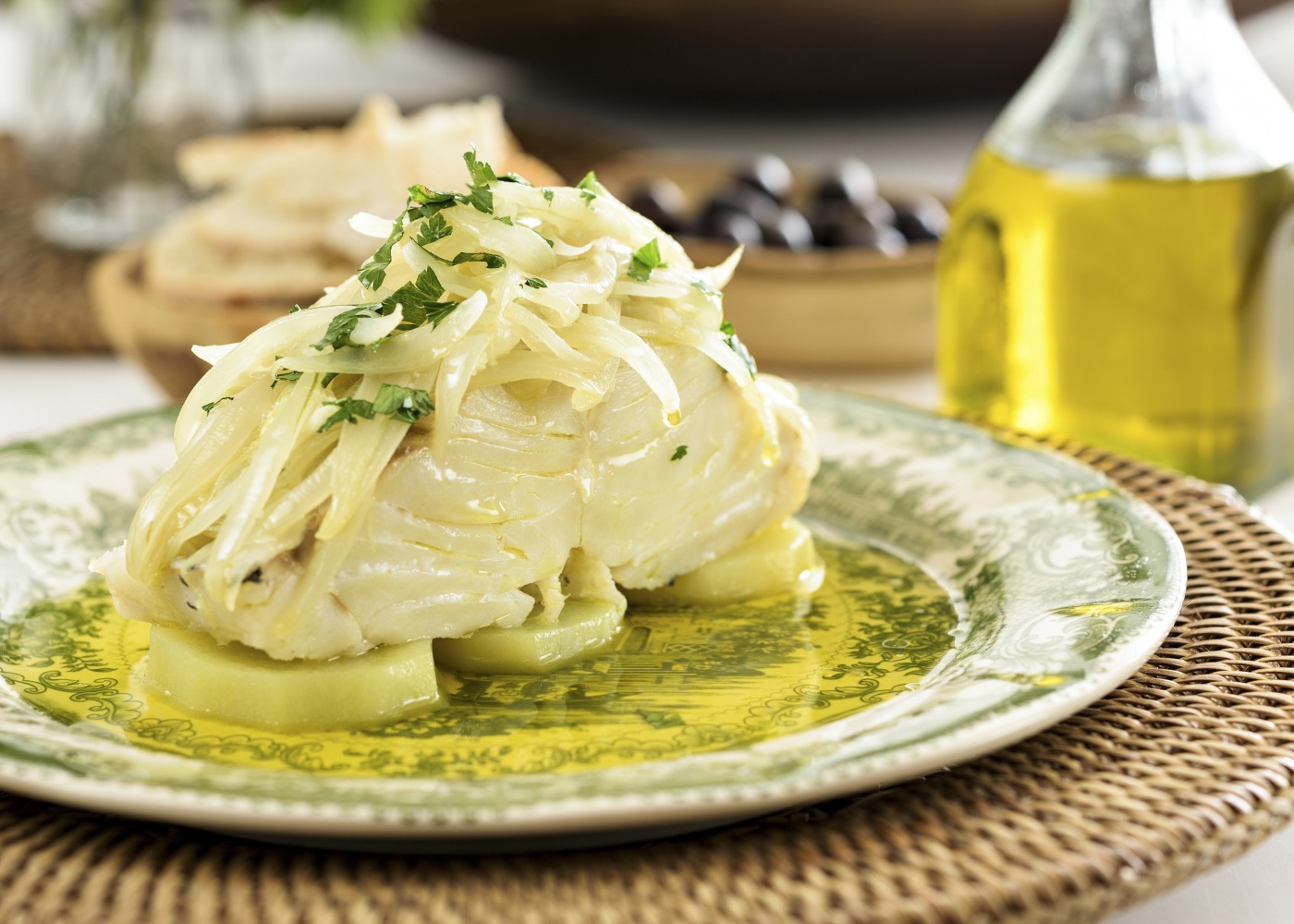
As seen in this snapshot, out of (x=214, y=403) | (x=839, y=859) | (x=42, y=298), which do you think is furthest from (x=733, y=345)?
(x=42, y=298)

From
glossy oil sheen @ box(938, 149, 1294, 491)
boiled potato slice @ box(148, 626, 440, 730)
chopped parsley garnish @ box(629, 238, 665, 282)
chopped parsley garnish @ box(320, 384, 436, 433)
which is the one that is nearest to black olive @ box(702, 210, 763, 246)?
glossy oil sheen @ box(938, 149, 1294, 491)

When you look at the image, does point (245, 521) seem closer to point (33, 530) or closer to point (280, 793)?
point (280, 793)

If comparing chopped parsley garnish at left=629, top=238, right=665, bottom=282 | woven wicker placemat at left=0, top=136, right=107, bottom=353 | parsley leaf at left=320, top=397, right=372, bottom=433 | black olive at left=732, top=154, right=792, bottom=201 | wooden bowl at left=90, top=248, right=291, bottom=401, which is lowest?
woven wicker placemat at left=0, top=136, right=107, bottom=353

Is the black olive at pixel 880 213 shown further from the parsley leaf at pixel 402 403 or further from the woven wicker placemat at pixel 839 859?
the woven wicker placemat at pixel 839 859

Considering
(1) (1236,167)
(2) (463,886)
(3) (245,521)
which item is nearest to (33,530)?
(3) (245,521)

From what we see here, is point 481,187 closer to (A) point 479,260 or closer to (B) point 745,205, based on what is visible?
(A) point 479,260

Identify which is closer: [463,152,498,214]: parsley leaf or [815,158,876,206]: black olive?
[463,152,498,214]: parsley leaf

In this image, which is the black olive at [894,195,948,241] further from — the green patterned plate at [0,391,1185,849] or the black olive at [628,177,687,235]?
the green patterned plate at [0,391,1185,849]
